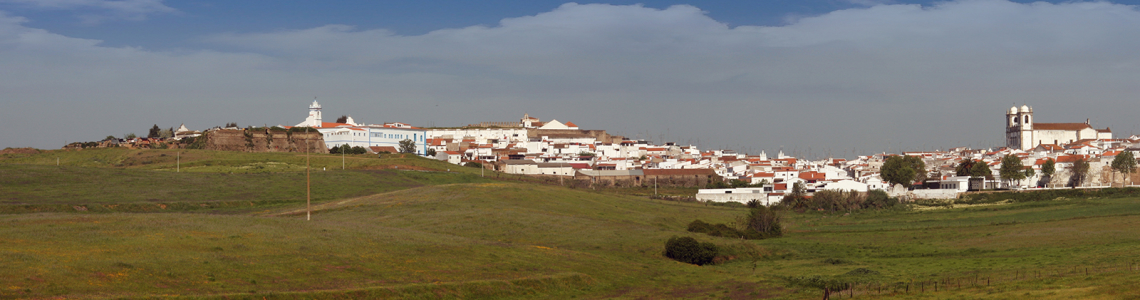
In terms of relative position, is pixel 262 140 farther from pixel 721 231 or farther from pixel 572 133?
pixel 721 231

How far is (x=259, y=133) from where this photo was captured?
4914 inches

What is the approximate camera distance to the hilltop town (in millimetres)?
102625

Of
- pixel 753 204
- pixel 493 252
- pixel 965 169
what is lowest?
pixel 753 204

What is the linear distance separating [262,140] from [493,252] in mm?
96987

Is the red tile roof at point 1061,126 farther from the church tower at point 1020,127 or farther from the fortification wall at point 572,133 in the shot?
the fortification wall at point 572,133

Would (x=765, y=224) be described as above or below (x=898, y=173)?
below

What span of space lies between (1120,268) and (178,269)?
2925 cm

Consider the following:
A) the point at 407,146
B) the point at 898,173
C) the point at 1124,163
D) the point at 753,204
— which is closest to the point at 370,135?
the point at 407,146

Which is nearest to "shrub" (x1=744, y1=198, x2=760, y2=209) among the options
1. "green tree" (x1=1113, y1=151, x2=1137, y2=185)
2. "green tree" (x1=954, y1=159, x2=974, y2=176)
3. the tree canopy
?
"green tree" (x1=954, y1=159, x2=974, y2=176)

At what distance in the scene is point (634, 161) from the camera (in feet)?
434

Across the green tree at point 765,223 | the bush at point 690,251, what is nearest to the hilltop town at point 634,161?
the green tree at point 765,223

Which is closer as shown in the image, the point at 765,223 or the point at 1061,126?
the point at 765,223

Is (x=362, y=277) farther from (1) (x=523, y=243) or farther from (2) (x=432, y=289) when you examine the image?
(1) (x=523, y=243)

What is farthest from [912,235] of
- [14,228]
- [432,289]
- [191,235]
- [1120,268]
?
[14,228]
